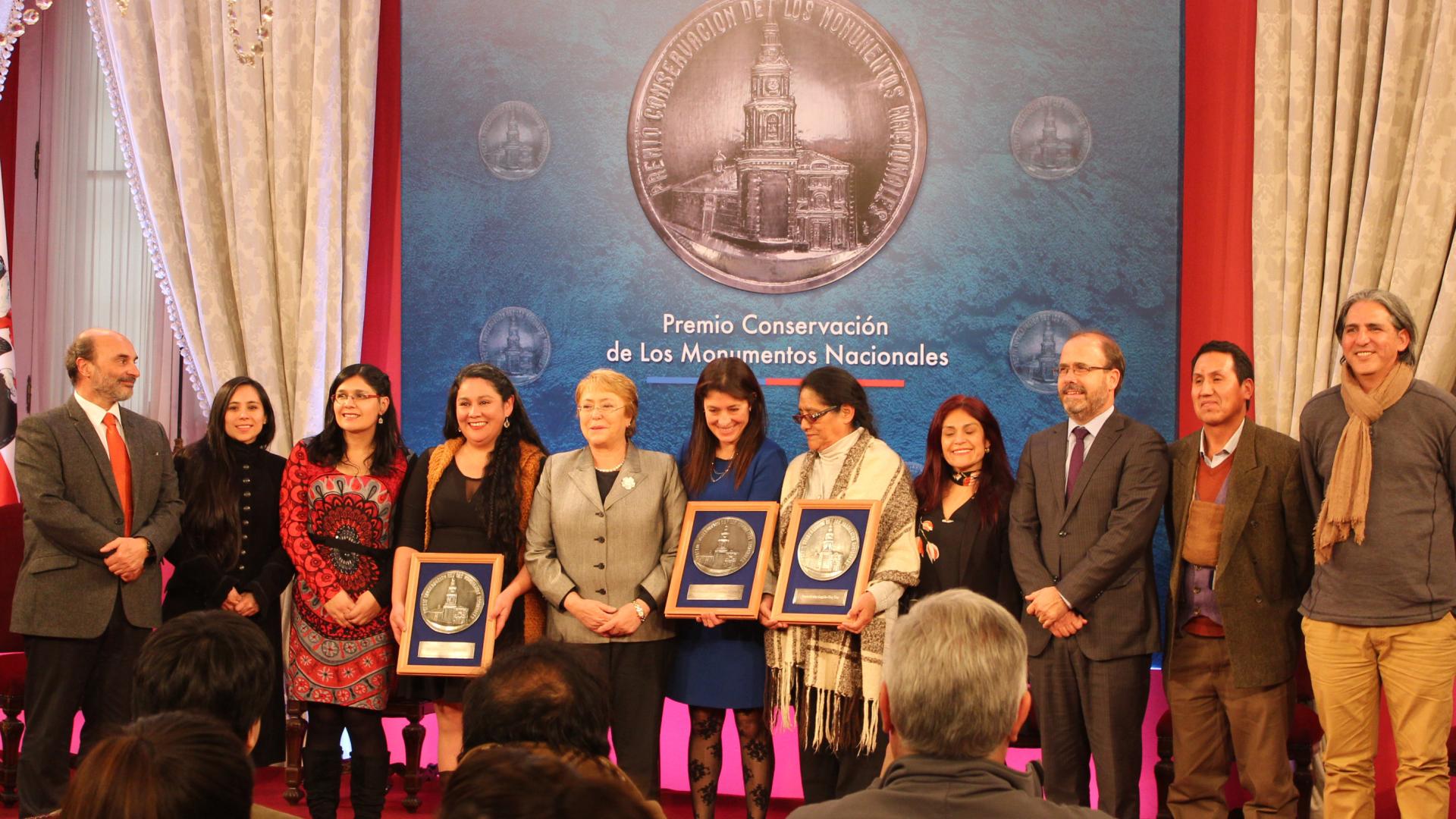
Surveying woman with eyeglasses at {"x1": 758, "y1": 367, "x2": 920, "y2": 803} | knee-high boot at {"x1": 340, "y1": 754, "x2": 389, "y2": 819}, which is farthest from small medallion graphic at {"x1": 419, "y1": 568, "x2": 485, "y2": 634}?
woman with eyeglasses at {"x1": 758, "y1": 367, "x2": 920, "y2": 803}

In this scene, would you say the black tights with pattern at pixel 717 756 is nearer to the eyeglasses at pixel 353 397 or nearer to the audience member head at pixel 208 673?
the eyeglasses at pixel 353 397

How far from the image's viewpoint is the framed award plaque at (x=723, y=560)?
4.23 m

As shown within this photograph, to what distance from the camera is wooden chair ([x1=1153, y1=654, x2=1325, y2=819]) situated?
4.54m

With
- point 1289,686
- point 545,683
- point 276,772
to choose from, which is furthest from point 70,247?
point 1289,686

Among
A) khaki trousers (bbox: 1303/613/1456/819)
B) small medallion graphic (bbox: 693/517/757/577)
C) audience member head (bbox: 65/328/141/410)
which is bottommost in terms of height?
khaki trousers (bbox: 1303/613/1456/819)

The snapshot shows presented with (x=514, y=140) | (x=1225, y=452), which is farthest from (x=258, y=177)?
(x=1225, y=452)

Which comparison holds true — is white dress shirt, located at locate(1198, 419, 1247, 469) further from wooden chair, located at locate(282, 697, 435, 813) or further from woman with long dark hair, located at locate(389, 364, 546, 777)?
wooden chair, located at locate(282, 697, 435, 813)

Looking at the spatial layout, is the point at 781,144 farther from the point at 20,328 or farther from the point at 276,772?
the point at 20,328

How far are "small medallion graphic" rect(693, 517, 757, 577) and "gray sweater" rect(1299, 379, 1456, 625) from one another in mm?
1725

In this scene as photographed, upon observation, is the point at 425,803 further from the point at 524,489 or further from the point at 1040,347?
the point at 1040,347

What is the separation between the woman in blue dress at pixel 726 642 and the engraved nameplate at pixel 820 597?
0.26 m

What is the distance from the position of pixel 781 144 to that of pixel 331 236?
1.99m

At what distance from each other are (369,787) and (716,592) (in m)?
1.35

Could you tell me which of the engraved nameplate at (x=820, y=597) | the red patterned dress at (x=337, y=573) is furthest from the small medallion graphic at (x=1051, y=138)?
the red patterned dress at (x=337, y=573)
